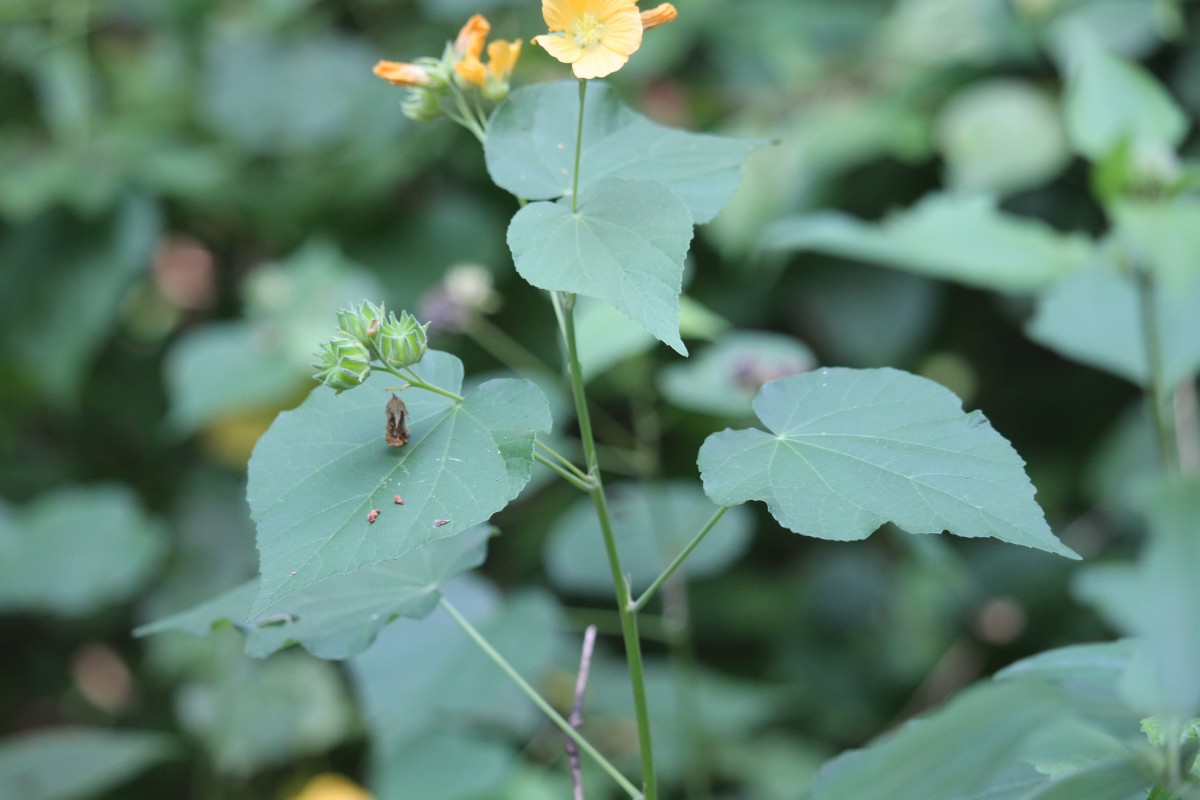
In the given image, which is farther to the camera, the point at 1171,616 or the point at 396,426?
the point at 396,426

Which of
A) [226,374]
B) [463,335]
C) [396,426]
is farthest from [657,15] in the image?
[463,335]

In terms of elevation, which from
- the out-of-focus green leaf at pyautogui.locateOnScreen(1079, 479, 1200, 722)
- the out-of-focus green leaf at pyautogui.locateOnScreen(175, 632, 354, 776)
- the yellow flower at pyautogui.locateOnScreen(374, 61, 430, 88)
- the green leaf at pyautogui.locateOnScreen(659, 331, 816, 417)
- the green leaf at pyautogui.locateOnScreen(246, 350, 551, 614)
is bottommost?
the out-of-focus green leaf at pyautogui.locateOnScreen(175, 632, 354, 776)

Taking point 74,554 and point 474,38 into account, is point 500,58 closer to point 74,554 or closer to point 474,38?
point 474,38

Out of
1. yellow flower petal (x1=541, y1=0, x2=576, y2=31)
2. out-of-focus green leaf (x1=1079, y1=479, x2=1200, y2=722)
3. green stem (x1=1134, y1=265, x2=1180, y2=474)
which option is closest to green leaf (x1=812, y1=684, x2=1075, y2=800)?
out-of-focus green leaf (x1=1079, y1=479, x2=1200, y2=722)

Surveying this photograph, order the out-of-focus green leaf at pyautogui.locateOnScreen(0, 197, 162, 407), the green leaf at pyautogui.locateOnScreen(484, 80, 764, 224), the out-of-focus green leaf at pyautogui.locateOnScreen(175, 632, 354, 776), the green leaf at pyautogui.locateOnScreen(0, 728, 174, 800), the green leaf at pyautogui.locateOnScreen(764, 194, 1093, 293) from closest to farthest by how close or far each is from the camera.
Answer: the green leaf at pyautogui.locateOnScreen(484, 80, 764, 224)
the green leaf at pyautogui.locateOnScreen(764, 194, 1093, 293)
the green leaf at pyautogui.locateOnScreen(0, 728, 174, 800)
the out-of-focus green leaf at pyautogui.locateOnScreen(175, 632, 354, 776)
the out-of-focus green leaf at pyautogui.locateOnScreen(0, 197, 162, 407)

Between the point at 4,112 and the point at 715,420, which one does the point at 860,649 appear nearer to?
the point at 715,420

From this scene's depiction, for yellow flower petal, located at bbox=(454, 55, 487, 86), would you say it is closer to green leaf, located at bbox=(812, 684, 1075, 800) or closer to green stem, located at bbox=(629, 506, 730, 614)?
green stem, located at bbox=(629, 506, 730, 614)
